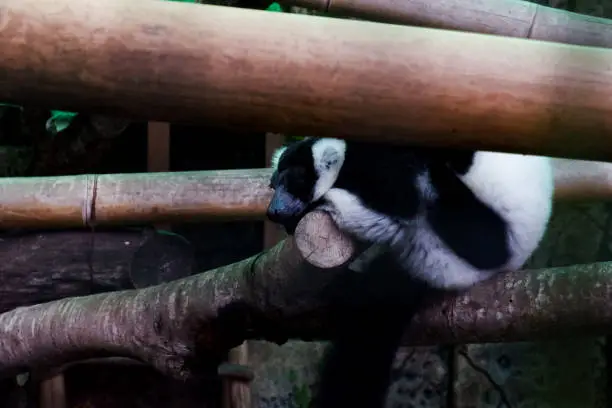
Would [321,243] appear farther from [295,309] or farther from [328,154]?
[328,154]

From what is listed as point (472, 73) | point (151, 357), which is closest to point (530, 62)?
point (472, 73)

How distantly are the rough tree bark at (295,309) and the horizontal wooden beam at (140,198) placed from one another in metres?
0.33

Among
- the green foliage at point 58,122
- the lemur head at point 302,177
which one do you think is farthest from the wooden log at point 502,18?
the green foliage at point 58,122

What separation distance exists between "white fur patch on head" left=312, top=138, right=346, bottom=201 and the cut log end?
0.25 meters

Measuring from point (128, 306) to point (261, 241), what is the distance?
1.49 metres

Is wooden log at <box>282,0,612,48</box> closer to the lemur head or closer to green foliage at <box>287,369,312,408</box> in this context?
the lemur head

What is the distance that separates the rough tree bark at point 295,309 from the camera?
1.45m

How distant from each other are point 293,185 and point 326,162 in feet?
0.31

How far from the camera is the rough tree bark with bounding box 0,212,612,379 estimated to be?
1.45 metres

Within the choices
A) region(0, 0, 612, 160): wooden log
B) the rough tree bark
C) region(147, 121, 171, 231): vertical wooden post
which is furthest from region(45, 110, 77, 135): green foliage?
region(0, 0, 612, 160): wooden log

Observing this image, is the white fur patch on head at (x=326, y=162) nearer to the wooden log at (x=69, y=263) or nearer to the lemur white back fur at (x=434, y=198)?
the lemur white back fur at (x=434, y=198)

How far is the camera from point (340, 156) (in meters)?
1.64

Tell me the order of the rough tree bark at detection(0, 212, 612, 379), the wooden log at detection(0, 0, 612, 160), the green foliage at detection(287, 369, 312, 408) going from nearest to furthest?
the wooden log at detection(0, 0, 612, 160) < the rough tree bark at detection(0, 212, 612, 379) < the green foliage at detection(287, 369, 312, 408)

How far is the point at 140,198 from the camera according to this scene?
6.98ft
